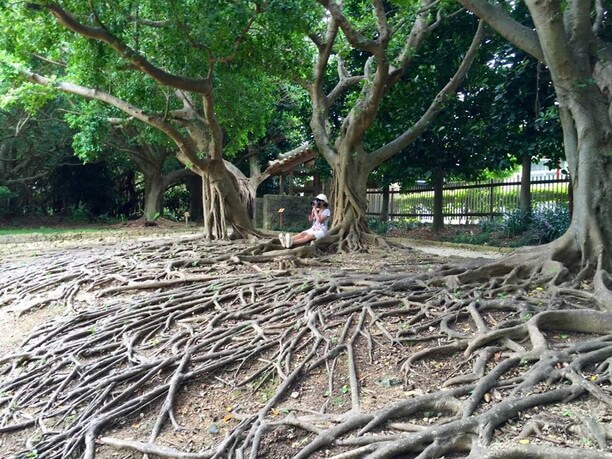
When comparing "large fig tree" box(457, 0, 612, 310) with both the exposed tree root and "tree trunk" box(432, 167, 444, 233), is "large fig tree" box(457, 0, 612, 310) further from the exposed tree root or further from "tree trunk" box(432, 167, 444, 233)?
"tree trunk" box(432, 167, 444, 233)

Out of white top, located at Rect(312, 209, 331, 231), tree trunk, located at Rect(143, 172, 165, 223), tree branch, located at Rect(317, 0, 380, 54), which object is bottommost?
white top, located at Rect(312, 209, 331, 231)

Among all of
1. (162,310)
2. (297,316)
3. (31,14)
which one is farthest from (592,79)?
(31,14)

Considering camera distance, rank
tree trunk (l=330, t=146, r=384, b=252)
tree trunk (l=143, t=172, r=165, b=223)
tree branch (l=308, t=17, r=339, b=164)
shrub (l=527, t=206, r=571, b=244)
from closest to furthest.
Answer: tree trunk (l=330, t=146, r=384, b=252), tree branch (l=308, t=17, r=339, b=164), shrub (l=527, t=206, r=571, b=244), tree trunk (l=143, t=172, r=165, b=223)

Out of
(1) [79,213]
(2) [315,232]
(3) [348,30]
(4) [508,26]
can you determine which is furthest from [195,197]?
(4) [508,26]

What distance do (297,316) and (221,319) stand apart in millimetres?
960

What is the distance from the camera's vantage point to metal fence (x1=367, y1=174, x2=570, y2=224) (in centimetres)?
1520

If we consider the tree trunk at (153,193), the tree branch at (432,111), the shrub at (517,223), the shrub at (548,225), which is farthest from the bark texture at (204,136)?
the tree trunk at (153,193)

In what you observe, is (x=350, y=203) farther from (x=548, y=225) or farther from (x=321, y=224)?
(x=548, y=225)

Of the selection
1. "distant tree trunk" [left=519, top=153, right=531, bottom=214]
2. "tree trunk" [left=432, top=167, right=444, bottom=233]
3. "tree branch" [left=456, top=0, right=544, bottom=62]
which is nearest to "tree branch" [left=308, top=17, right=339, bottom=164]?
"tree branch" [left=456, top=0, right=544, bottom=62]

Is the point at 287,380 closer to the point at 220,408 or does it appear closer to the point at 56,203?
the point at 220,408

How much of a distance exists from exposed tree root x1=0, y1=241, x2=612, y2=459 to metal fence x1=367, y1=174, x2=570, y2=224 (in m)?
9.90

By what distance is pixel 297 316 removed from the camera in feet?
19.4

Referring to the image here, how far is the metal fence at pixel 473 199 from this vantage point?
1520cm

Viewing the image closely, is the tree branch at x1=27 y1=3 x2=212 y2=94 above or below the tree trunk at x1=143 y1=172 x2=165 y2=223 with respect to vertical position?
above
